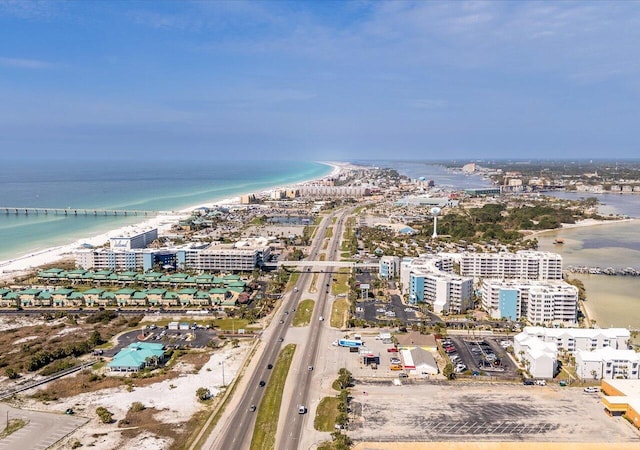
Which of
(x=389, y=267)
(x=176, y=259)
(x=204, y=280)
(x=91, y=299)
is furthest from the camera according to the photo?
(x=176, y=259)

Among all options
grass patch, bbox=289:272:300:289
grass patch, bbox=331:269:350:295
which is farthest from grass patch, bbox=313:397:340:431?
grass patch, bbox=289:272:300:289

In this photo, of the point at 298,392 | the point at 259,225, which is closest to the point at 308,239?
the point at 259,225

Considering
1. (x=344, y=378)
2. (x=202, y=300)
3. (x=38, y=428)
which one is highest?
(x=202, y=300)

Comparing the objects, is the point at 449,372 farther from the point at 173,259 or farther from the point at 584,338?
the point at 173,259

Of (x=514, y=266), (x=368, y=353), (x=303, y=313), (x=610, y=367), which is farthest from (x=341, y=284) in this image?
(x=610, y=367)

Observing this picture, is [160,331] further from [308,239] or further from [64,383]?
A: [308,239]

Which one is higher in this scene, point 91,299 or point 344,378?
point 91,299
